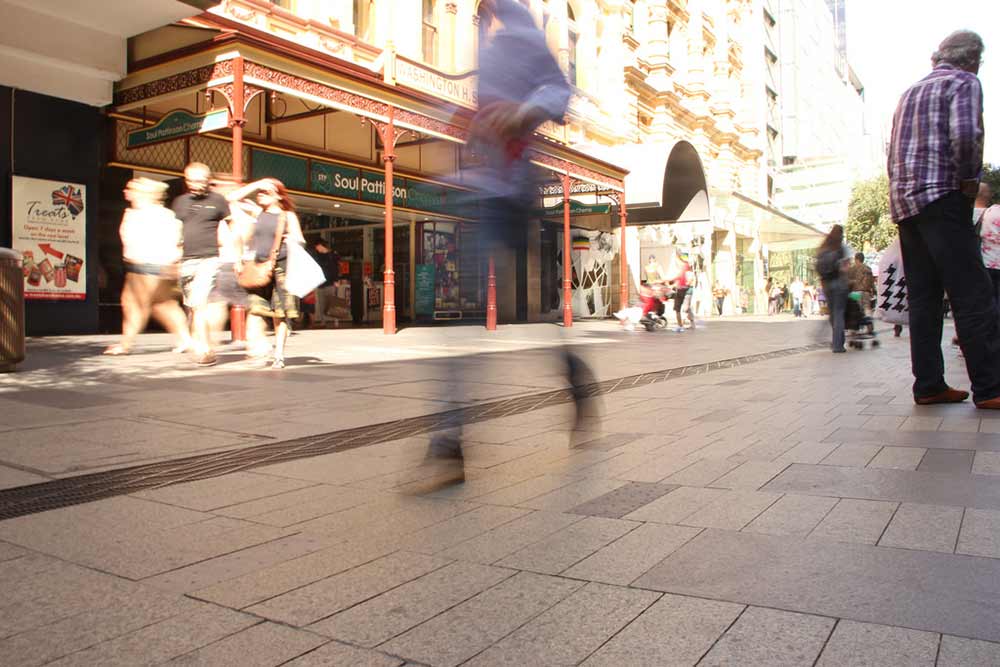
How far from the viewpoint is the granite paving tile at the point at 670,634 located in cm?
172

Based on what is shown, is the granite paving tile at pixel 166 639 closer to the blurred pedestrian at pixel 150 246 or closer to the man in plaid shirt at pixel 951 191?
the man in plaid shirt at pixel 951 191

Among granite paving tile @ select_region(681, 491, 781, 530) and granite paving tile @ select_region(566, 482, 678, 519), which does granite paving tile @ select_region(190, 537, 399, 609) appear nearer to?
granite paving tile @ select_region(566, 482, 678, 519)

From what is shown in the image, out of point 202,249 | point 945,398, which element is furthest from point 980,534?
point 202,249

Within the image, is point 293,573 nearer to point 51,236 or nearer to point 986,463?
point 986,463

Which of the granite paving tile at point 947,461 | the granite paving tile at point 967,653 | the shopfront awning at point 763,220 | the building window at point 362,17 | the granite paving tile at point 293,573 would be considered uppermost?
the building window at point 362,17

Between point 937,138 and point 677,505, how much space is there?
3539mm

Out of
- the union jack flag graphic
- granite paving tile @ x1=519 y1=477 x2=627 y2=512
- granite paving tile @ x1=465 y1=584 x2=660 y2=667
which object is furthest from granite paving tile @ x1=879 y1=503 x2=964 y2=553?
the union jack flag graphic

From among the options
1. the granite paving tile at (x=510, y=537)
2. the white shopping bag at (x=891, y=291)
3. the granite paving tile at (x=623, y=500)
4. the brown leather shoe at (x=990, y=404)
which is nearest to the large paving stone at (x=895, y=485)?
the granite paving tile at (x=623, y=500)

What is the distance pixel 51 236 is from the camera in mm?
12578

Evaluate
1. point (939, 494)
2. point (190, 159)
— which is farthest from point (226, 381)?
point (190, 159)

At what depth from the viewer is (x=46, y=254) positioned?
12508mm

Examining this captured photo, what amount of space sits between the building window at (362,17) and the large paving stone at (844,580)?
17917mm

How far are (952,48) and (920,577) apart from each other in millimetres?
4444

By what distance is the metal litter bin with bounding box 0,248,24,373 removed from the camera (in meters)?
6.95
